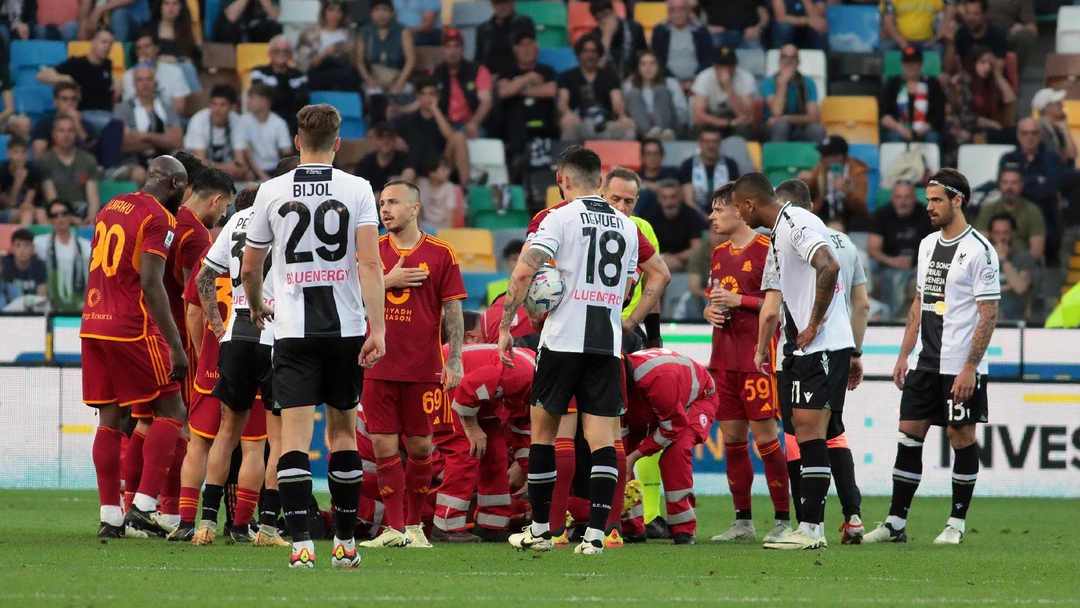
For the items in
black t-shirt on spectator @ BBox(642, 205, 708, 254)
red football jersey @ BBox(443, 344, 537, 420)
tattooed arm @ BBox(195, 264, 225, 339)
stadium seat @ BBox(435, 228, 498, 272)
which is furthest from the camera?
stadium seat @ BBox(435, 228, 498, 272)

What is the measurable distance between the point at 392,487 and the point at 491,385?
0.97m

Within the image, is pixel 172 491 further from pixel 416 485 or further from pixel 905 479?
pixel 905 479

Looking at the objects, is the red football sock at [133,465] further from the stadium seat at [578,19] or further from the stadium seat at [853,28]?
the stadium seat at [853,28]

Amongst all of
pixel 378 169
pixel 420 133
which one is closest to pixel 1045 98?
pixel 420 133

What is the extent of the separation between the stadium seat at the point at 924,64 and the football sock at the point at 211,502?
12.8 m

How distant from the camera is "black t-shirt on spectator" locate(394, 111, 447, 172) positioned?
1728cm

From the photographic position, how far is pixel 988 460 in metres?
13.2

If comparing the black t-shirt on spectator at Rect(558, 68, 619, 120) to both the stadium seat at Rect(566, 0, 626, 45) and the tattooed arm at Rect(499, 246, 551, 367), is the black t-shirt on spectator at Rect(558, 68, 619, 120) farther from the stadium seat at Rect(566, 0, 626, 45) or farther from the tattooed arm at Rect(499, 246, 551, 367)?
the tattooed arm at Rect(499, 246, 551, 367)

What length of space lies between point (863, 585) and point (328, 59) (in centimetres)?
1311

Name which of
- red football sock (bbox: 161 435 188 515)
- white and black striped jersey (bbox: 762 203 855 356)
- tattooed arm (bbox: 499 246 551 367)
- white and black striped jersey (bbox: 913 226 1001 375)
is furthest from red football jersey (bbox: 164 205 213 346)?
white and black striped jersey (bbox: 913 226 1001 375)

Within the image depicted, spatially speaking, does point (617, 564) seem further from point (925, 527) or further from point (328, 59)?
point (328, 59)

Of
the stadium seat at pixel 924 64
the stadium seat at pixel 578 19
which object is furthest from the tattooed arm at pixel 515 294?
the stadium seat at pixel 924 64

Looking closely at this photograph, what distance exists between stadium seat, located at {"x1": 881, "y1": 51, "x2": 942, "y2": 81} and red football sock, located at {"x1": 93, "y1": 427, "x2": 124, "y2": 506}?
1274 centimetres

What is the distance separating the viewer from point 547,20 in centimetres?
1947
